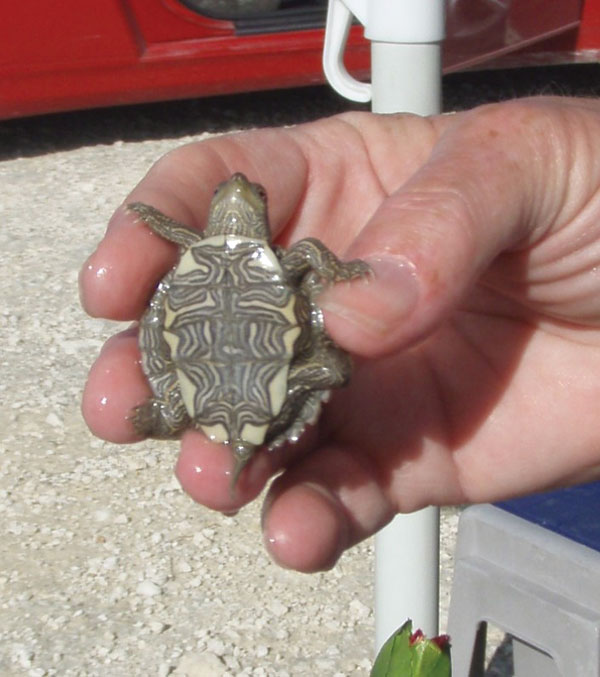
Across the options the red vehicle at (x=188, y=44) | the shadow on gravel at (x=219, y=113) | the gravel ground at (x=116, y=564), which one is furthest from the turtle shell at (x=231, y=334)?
the shadow on gravel at (x=219, y=113)

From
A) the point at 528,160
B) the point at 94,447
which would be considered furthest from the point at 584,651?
the point at 94,447

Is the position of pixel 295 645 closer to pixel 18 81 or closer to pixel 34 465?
pixel 34 465

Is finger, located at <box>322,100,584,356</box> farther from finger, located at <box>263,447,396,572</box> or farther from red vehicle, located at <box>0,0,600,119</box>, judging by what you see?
red vehicle, located at <box>0,0,600,119</box>

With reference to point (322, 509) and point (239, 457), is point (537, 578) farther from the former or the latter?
point (239, 457)

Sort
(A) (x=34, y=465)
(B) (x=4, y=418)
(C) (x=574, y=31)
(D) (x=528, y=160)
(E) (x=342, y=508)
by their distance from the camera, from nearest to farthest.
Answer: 1. (D) (x=528, y=160)
2. (E) (x=342, y=508)
3. (A) (x=34, y=465)
4. (B) (x=4, y=418)
5. (C) (x=574, y=31)

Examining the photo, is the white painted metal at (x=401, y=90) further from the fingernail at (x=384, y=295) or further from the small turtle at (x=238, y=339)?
the fingernail at (x=384, y=295)

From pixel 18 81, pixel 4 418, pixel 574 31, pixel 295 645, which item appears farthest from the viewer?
pixel 574 31
